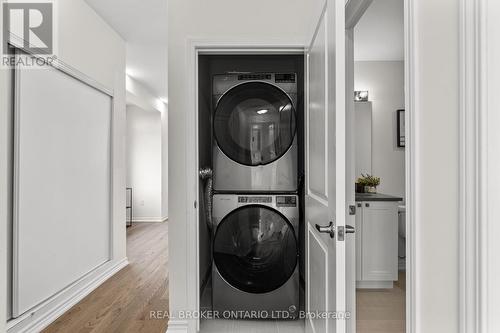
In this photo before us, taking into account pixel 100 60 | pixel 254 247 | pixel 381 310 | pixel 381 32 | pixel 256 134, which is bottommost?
pixel 381 310

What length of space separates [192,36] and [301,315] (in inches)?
87.7

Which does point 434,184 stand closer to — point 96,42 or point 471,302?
point 471,302

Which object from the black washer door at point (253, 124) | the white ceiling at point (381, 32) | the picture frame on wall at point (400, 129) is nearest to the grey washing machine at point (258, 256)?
the black washer door at point (253, 124)

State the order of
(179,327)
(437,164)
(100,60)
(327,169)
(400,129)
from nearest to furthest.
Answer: (437,164) → (327,169) → (179,327) → (100,60) → (400,129)

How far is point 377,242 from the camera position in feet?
10.4

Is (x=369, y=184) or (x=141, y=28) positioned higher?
(x=141, y=28)

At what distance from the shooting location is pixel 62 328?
234 centimetres

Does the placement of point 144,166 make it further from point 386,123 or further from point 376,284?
point 376,284

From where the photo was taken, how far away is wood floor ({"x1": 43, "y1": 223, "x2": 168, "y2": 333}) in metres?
2.34

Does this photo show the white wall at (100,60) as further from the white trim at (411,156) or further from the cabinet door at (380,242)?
the cabinet door at (380,242)

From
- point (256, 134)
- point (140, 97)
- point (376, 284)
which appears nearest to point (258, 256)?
point (256, 134)

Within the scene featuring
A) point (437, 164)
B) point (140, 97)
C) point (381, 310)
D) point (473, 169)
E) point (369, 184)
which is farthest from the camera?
point (140, 97)

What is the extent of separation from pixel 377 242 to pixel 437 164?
2491 millimetres

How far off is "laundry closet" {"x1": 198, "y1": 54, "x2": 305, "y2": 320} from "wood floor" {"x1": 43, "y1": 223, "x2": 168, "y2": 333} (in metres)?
0.50
